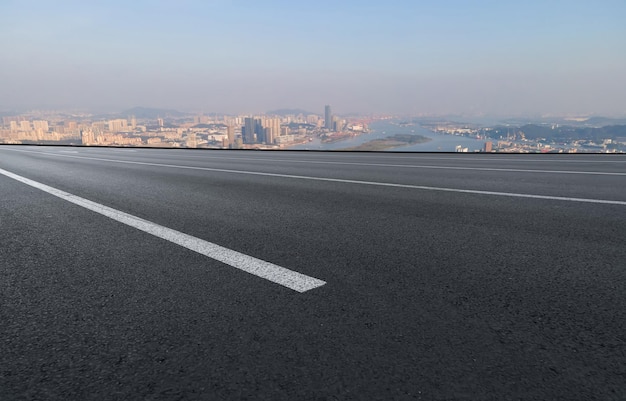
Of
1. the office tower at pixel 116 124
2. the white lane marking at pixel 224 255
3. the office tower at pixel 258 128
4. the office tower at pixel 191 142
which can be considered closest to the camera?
the white lane marking at pixel 224 255

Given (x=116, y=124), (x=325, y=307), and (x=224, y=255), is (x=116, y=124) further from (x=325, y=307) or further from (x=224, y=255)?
(x=325, y=307)

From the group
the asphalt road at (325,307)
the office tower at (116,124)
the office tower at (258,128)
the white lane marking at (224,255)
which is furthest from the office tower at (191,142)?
the office tower at (116,124)

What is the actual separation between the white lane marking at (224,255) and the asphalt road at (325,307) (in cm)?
7

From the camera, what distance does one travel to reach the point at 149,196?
→ 6.28 m

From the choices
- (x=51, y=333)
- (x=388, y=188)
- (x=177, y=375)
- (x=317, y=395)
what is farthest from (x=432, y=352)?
(x=388, y=188)

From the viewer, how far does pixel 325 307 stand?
2.16 m

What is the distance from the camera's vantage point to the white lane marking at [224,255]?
255 cm

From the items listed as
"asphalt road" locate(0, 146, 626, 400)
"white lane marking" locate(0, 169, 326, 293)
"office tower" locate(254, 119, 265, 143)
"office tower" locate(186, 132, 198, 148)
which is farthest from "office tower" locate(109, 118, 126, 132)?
"asphalt road" locate(0, 146, 626, 400)

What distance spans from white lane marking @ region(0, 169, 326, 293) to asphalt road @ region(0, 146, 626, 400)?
0.23ft

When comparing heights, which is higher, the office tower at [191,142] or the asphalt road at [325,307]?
the office tower at [191,142]

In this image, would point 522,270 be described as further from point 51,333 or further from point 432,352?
point 51,333

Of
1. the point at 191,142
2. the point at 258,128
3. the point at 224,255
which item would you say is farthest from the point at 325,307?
the point at 258,128

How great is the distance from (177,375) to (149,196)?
519 cm

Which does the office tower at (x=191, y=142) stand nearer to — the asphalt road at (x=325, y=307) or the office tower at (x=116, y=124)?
the asphalt road at (x=325, y=307)
